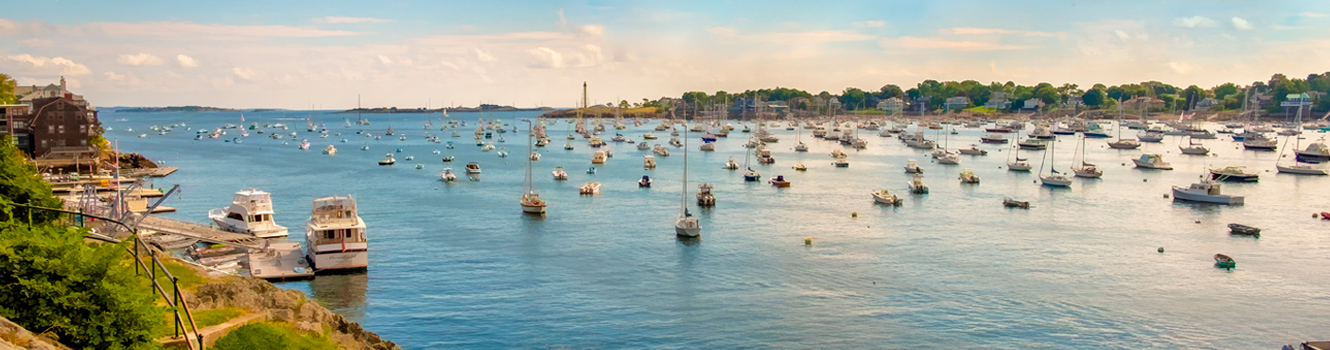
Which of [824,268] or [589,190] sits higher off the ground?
[589,190]

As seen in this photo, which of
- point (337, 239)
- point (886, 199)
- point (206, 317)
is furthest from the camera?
point (886, 199)

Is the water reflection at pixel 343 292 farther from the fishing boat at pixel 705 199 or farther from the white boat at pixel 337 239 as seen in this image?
the fishing boat at pixel 705 199

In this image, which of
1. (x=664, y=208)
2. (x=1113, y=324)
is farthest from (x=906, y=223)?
(x=1113, y=324)

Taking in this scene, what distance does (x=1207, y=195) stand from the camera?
278 ft

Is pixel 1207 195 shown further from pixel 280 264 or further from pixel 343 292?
pixel 280 264

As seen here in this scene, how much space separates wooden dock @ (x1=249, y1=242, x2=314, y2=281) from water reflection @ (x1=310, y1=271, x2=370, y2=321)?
1008mm

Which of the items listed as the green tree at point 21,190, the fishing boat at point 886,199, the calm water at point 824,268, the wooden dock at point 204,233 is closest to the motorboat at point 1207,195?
the calm water at point 824,268

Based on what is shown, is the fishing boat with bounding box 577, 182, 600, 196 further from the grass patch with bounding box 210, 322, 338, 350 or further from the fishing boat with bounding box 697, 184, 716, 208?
the grass patch with bounding box 210, 322, 338, 350

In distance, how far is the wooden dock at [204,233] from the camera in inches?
2078

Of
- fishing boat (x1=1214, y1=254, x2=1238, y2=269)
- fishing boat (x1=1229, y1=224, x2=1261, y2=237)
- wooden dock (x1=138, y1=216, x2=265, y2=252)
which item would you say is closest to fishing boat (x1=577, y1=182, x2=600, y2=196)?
wooden dock (x1=138, y1=216, x2=265, y2=252)

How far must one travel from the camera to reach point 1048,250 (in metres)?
59.9

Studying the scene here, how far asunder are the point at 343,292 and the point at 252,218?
18.0 m

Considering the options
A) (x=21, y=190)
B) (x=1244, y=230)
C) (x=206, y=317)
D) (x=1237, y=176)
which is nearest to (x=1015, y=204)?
(x=1244, y=230)

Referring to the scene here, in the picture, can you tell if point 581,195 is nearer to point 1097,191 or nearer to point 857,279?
point 857,279
